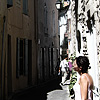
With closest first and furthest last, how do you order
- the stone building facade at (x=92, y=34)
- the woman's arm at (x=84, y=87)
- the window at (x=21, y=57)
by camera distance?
the woman's arm at (x=84, y=87)
the stone building facade at (x=92, y=34)
the window at (x=21, y=57)

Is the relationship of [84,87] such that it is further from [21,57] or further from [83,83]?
[21,57]

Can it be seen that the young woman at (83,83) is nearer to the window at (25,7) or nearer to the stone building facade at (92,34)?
the stone building facade at (92,34)

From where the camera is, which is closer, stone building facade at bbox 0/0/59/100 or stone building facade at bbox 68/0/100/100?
stone building facade at bbox 68/0/100/100

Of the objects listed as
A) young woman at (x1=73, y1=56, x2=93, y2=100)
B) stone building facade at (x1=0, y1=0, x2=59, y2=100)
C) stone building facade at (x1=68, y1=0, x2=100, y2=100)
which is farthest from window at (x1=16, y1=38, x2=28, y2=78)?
young woman at (x1=73, y1=56, x2=93, y2=100)

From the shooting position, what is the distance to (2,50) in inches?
376

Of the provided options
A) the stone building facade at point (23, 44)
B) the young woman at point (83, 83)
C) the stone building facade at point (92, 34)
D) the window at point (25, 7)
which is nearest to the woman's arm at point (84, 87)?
the young woman at point (83, 83)

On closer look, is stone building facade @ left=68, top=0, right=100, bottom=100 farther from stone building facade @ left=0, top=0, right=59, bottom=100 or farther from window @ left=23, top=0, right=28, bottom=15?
window @ left=23, top=0, right=28, bottom=15

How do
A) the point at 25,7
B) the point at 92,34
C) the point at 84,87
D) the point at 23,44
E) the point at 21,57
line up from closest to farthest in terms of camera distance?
the point at 84,87 → the point at 92,34 → the point at 21,57 → the point at 23,44 → the point at 25,7

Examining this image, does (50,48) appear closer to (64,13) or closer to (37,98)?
(64,13)

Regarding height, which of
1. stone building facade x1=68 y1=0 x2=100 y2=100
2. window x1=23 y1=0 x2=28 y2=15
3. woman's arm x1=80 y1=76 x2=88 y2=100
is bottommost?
woman's arm x1=80 y1=76 x2=88 y2=100

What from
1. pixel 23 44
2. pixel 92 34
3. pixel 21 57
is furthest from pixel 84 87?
pixel 23 44

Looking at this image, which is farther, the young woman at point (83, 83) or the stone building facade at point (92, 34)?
the stone building facade at point (92, 34)

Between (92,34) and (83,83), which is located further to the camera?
(92,34)

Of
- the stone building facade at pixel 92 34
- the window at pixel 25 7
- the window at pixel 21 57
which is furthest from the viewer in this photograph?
the window at pixel 25 7
